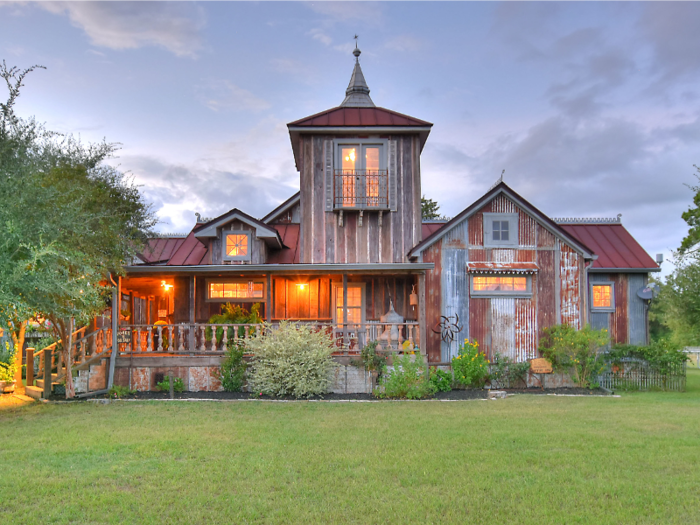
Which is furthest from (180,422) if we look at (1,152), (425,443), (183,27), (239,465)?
(183,27)

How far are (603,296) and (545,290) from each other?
3.76m

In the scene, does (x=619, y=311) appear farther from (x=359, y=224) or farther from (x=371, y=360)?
(x=371, y=360)

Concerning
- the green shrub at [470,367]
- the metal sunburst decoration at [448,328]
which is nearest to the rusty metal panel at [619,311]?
the metal sunburst decoration at [448,328]

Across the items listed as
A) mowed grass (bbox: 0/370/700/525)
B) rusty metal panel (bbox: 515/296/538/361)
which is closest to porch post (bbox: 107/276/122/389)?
mowed grass (bbox: 0/370/700/525)

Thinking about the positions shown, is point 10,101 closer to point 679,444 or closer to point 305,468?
point 305,468

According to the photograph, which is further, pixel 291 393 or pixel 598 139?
pixel 598 139

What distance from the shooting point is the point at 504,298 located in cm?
1627

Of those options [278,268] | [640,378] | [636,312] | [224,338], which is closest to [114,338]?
[224,338]

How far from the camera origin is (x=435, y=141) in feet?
118

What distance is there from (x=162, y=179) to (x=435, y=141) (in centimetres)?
1773

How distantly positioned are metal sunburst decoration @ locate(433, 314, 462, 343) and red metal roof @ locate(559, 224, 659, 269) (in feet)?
17.5

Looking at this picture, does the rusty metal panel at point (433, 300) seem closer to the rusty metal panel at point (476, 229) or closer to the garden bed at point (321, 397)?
the rusty metal panel at point (476, 229)

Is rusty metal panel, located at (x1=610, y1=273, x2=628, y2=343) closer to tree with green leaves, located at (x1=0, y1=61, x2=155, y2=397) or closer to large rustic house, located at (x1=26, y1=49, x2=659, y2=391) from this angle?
large rustic house, located at (x1=26, y1=49, x2=659, y2=391)

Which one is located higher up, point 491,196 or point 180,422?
point 491,196
